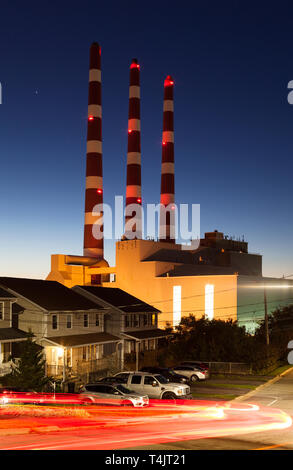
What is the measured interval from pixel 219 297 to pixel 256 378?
64.3 ft

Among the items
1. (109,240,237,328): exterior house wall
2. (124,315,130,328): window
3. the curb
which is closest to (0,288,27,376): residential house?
(124,315,130,328): window

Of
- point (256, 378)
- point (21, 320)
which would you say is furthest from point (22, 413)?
point (256, 378)

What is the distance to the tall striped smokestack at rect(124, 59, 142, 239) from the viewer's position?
76000mm

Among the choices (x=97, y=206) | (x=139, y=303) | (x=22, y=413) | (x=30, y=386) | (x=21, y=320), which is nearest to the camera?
(x=22, y=413)

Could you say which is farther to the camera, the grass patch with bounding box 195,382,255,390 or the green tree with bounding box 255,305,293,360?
the green tree with bounding box 255,305,293,360

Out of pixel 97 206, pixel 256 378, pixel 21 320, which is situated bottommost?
pixel 256 378

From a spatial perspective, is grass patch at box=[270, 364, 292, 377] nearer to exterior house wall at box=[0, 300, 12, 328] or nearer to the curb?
the curb

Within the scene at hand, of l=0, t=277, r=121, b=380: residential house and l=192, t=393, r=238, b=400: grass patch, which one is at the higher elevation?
l=0, t=277, r=121, b=380: residential house

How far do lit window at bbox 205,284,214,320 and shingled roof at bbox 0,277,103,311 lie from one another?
17.8 m

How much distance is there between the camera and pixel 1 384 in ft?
101

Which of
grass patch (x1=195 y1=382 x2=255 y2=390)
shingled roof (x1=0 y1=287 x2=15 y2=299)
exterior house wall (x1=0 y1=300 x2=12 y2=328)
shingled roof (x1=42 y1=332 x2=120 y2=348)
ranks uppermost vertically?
shingled roof (x1=0 y1=287 x2=15 y2=299)

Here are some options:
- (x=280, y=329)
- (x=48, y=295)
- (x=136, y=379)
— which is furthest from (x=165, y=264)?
(x=136, y=379)

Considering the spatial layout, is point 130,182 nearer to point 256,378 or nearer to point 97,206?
point 97,206

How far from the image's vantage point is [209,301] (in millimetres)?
59750
